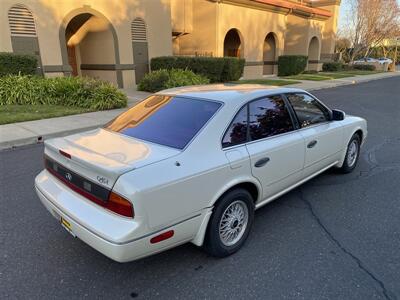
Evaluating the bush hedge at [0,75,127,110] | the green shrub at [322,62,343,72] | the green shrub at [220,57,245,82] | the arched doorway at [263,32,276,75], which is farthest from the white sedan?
the green shrub at [322,62,343,72]

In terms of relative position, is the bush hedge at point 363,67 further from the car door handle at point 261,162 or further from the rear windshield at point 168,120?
the rear windshield at point 168,120

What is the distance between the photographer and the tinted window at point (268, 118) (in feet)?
10.5

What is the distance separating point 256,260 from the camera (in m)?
2.91

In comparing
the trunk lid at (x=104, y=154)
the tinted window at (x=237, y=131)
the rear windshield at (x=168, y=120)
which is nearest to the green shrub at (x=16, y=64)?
the rear windshield at (x=168, y=120)

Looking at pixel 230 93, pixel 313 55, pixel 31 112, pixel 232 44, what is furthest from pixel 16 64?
pixel 313 55

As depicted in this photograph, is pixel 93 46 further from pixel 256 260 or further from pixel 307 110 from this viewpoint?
pixel 256 260

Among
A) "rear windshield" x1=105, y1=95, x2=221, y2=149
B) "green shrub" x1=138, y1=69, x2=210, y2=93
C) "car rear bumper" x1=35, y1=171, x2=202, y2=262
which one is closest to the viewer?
"car rear bumper" x1=35, y1=171, x2=202, y2=262

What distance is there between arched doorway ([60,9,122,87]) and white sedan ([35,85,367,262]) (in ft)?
41.1

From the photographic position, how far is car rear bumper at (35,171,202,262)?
2209mm

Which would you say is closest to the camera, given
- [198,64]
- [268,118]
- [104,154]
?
[104,154]

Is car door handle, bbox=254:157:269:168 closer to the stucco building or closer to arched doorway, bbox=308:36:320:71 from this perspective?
the stucco building

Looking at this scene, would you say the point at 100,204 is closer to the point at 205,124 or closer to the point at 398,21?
the point at 205,124

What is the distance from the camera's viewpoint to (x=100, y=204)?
7.90 ft

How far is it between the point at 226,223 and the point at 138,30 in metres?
15.1
